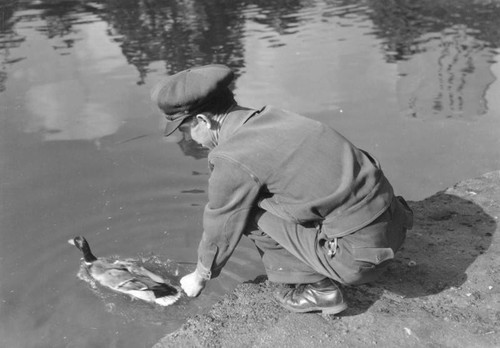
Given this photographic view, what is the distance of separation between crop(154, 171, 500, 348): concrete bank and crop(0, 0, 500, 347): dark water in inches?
22.1

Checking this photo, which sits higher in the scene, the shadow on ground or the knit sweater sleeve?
the knit sweater sleeve

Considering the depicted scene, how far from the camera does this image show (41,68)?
9062mm

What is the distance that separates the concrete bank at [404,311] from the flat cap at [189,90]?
54.8 inches

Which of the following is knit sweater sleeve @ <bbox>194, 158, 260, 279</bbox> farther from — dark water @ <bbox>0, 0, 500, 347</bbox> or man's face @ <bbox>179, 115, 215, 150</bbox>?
dark water @ <bbox>0, 0, 500, 347</bbox>

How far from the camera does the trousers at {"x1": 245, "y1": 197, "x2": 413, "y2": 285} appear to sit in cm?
326

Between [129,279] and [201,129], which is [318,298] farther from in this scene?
[129,279]

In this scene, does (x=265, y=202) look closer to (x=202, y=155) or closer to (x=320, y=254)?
(x=320, y=254)

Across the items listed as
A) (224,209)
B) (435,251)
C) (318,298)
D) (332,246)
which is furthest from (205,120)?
(435,251)

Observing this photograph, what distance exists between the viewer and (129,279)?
4512mm

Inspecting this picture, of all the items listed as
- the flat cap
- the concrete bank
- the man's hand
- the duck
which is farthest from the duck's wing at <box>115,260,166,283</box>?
the flat cap

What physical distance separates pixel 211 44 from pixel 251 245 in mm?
6129

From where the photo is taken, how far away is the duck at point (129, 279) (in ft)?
14.5

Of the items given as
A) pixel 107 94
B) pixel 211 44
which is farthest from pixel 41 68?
pixel 211 44

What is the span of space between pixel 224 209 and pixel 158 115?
4299 millimetres
